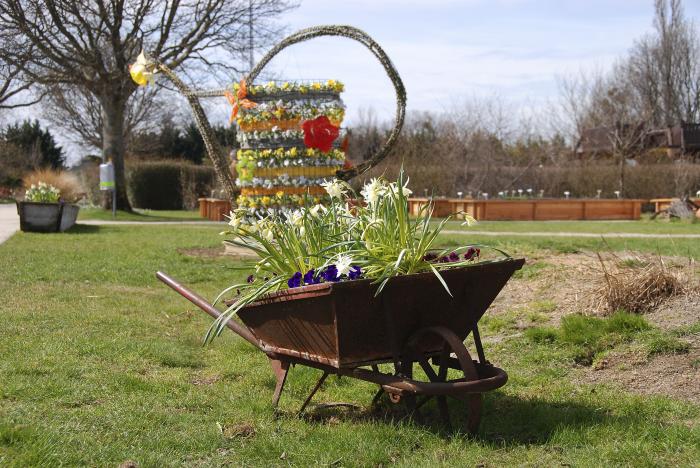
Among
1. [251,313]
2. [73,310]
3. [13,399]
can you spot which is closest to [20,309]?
[73,310]

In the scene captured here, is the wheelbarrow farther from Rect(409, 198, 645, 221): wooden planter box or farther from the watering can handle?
Rect(409, 198, 645, 221): wooden planter box

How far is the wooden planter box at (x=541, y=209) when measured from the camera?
23.6 m

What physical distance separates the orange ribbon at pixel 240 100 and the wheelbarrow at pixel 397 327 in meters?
7.65

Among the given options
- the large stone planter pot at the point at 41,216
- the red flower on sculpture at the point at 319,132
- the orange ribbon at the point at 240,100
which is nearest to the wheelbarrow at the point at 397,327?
the red flower on sculpture at the point at 319,132

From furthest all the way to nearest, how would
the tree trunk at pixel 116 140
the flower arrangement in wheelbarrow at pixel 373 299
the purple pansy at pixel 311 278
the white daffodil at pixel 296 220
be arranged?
→ the tree trunk at pixel 116 140 → the white daffodil at pixel 296 220 → the purple pansy at pixel 311 278 → the flower arrangement in wheelbarrow at pixel 373 299

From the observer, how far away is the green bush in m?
31.4

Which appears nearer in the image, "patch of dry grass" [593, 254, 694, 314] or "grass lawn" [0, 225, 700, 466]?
"grass lawn" [0, 225, 700, 466]

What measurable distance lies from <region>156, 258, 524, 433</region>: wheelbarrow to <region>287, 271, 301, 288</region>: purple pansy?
0.10 m

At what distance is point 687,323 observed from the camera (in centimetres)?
497

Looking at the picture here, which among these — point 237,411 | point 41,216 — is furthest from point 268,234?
point 41,216

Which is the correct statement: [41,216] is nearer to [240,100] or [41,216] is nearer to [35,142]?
[240,100]

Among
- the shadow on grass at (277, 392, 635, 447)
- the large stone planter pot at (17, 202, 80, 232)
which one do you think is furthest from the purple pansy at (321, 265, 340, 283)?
the large stone planter pot at (17, 202, 80, 232)

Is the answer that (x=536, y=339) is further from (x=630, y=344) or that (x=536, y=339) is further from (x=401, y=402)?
(x=401, y=402)

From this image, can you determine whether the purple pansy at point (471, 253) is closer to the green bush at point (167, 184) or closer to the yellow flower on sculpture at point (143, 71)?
the yellow flower on sculpture at point (143, 71)
